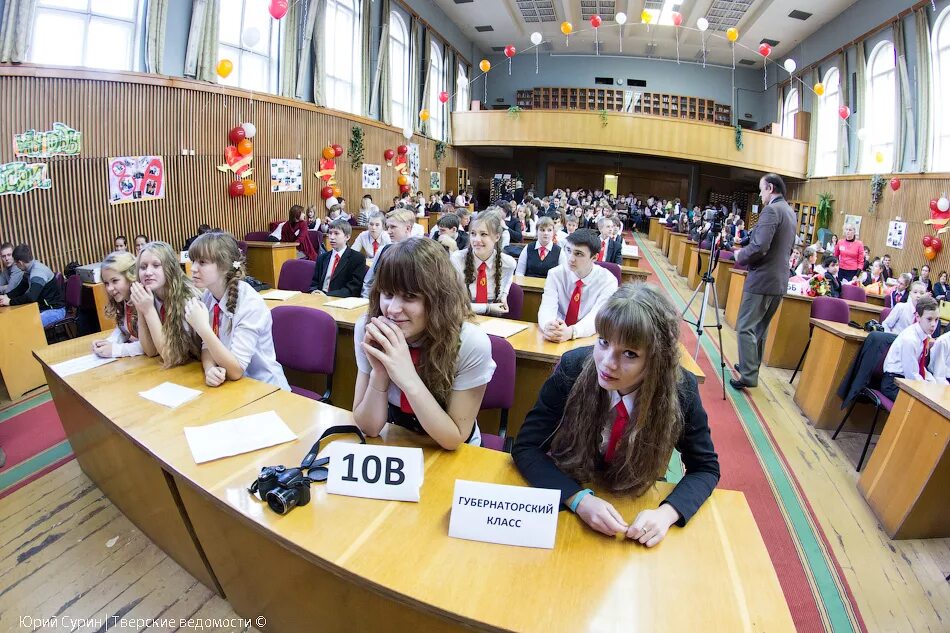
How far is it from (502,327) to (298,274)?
91.7 inches

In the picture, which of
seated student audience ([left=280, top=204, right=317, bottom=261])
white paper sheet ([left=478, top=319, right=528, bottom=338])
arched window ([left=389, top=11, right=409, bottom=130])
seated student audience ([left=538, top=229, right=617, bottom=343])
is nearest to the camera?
white paper sheet ([left=478, top=319, right=528, bottom=338])

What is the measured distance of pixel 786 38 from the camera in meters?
14.6

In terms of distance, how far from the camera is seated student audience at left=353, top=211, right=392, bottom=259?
16.5 ft

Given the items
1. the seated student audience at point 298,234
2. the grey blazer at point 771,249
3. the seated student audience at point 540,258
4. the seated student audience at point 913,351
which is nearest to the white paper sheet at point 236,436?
the seated student audience at point 913,351

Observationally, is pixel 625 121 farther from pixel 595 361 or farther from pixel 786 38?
pixel 595 361

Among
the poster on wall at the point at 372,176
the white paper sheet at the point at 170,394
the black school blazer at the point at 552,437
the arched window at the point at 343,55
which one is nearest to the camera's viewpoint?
the black school blazer at the point at 552,437

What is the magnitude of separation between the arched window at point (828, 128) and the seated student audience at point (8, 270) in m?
15.9

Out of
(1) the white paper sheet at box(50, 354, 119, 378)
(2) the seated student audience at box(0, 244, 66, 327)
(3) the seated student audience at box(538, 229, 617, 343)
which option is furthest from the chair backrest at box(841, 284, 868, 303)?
(2) the seated student audience at box(0, 244, 66, 327)

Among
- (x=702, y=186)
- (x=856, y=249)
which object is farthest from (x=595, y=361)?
(x=702, y=186)

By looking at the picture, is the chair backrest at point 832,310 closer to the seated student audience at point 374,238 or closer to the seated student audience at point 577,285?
the seated student audience at point 577,285

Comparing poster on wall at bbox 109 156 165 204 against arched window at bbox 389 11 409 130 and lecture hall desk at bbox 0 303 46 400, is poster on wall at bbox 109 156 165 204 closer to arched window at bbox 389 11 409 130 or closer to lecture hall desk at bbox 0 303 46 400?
lecture hall desk at bbox 0 303 46 400

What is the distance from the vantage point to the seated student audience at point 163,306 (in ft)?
7.42

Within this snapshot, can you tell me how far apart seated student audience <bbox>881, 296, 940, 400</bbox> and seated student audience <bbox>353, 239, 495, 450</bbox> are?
288 cm

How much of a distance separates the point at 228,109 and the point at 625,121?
10691 mm
